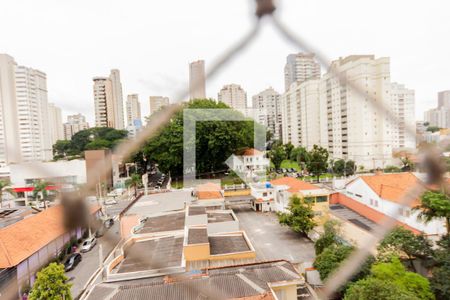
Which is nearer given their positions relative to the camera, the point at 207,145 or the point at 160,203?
the point at 160,203

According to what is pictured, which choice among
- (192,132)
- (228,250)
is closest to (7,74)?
(228,250)

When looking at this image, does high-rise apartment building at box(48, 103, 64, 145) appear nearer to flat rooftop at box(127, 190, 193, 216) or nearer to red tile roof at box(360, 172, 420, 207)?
flat rooftop at box(127, 190, 193, 216)

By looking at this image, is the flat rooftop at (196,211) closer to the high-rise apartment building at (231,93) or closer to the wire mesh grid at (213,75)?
the high-rise apartment building at (231,93)

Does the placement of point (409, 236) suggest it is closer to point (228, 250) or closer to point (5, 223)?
point (228, 250)

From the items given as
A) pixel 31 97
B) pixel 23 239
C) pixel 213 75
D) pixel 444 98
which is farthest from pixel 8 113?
pixel 23 239

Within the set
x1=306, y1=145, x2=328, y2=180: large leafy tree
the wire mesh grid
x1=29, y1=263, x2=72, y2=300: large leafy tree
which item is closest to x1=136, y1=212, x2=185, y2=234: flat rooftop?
x1=29, y1=263, x2=72, y2=300: large leafy tree

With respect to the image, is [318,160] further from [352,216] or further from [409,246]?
[409,246]
